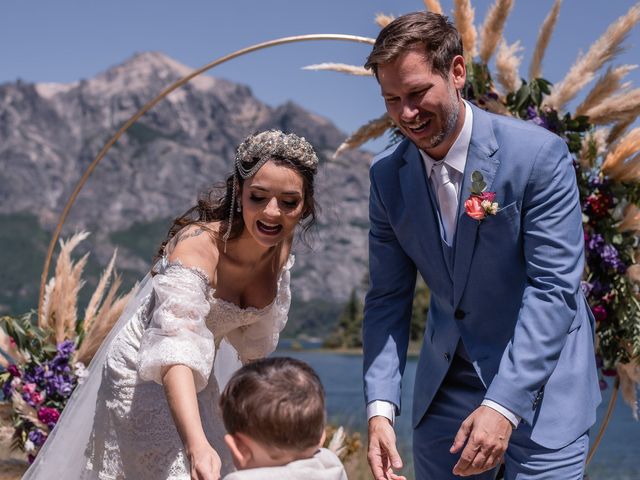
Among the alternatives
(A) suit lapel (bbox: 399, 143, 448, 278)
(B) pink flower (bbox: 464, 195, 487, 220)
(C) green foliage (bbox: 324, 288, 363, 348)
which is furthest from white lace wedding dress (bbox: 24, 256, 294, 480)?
(C) green foliage (bbox: 324, 288, 363, 348)

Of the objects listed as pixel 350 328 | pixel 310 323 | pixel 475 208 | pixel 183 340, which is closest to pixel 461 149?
pixel 475 208

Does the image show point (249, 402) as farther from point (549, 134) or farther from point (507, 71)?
point (507, 71)

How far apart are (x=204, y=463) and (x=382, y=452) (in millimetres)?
760

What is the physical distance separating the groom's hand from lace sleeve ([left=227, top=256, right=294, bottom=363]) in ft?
3.23

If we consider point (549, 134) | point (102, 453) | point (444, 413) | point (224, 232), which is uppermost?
point (549, 134)

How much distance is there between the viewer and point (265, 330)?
4.32 m

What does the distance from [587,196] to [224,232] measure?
309 centimetres

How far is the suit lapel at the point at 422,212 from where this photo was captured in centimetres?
356

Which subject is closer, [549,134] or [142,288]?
[549,134]

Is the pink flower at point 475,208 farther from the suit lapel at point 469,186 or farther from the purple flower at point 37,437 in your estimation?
the purple flower at point 37,437

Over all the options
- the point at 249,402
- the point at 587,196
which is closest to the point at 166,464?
the point at 249,402

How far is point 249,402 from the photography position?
260 cm

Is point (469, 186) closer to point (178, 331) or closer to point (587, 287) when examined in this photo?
point (178, 331)

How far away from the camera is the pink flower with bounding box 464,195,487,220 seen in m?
3.35
